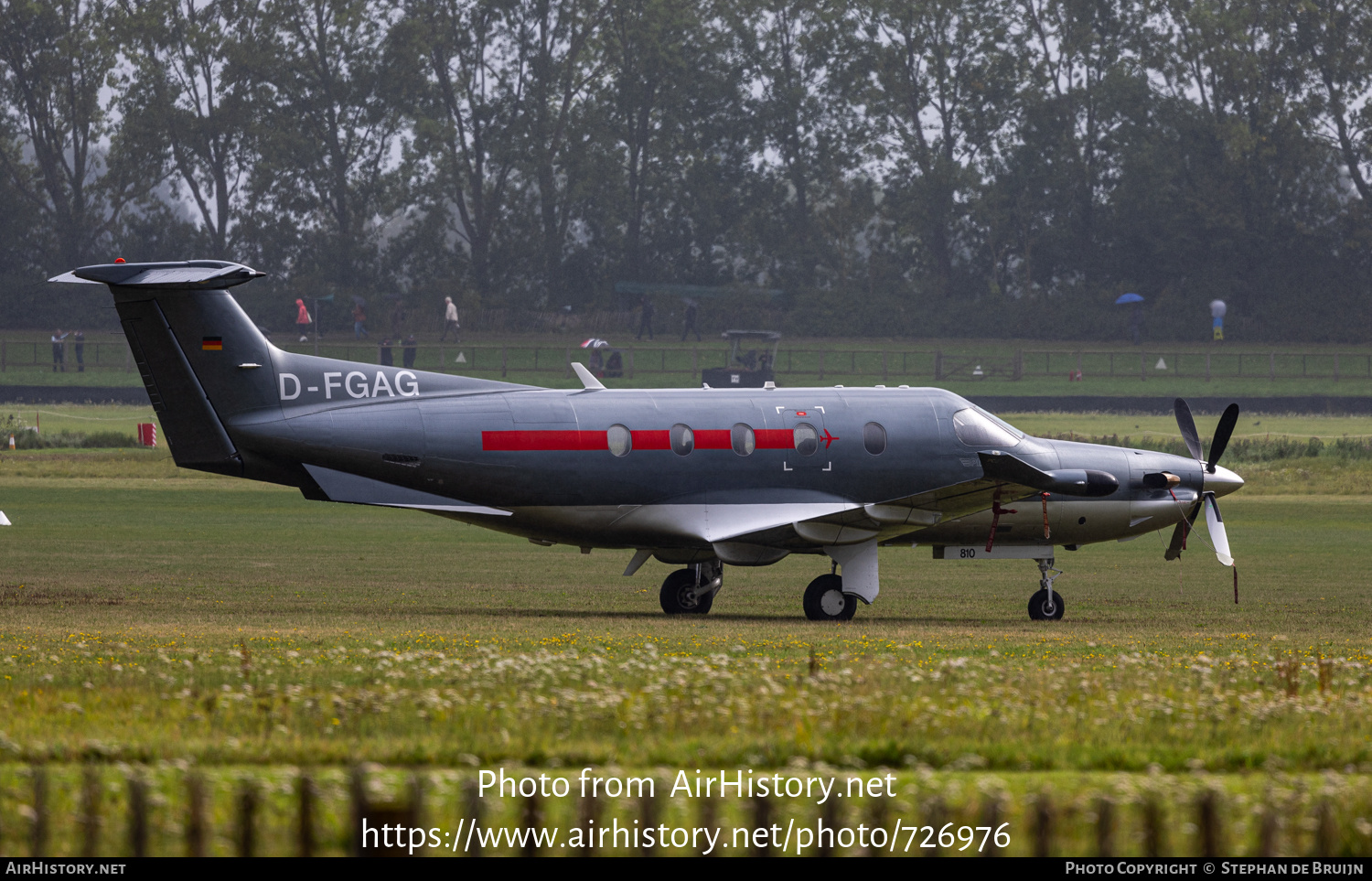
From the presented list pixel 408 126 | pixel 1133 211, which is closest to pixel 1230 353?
pixel 1133 211

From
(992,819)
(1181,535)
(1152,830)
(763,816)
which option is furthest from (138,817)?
(1181,535)

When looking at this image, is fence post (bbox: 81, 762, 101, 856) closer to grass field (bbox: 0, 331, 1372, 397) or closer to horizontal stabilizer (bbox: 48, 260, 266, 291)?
horizontal stabilizer (bbox: 48, 260, 266, 291)

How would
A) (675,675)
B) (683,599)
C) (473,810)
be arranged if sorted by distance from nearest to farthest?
(473,810) → (675,675) → (683,599)

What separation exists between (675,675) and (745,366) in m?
72.3

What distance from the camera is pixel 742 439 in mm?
23062

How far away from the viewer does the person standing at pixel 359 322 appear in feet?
342

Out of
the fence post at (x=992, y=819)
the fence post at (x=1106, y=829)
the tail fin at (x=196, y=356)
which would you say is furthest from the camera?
the tail fin at (x=196, y=356)

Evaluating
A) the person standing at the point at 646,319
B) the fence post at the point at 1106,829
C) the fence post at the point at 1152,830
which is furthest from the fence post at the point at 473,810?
the person standing at the point at 646,319

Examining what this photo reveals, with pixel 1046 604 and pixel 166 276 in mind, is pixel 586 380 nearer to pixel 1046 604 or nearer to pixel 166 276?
pixel 166 276

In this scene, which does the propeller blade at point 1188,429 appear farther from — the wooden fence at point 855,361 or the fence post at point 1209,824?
the wooden fence at point 855,361

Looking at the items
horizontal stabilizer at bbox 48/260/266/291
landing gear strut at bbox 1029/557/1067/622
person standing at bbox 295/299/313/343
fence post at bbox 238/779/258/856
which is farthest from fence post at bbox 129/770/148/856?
person standing at bbox 295/299/313/343

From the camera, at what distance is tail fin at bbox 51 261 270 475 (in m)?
21.2

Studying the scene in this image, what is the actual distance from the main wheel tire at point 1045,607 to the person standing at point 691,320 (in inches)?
3176

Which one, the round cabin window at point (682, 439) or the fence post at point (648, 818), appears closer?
the fence post at point (648, 818)
